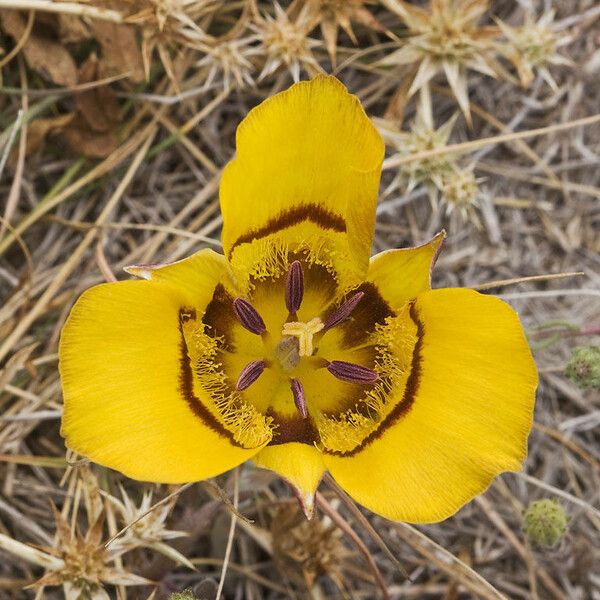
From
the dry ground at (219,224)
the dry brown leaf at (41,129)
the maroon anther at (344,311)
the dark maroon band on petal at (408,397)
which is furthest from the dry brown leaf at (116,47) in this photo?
the dark maroon band on petal at (408,397)

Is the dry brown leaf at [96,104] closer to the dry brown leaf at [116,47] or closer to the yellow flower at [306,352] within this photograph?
the dry brown leaf at [116,47]

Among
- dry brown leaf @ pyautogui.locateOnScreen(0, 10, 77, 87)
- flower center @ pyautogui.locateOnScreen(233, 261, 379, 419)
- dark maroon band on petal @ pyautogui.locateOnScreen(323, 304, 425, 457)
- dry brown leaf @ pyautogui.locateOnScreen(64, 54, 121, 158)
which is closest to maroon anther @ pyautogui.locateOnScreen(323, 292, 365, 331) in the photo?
flower center @ pyautogui.locateOnScreen(233, 261, 379, 419)

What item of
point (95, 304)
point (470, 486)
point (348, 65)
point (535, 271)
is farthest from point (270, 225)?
point (535, 271)

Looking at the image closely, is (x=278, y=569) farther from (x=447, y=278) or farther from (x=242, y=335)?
(x=447, y=278)

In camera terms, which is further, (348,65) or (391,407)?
(348,65)

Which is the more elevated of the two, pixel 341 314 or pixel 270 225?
→ pixel 270 225

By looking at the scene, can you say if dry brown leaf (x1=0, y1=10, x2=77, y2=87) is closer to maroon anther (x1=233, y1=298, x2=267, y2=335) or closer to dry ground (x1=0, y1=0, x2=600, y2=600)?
dry ground (x1=0, y1=0, x2=600, y2=600)

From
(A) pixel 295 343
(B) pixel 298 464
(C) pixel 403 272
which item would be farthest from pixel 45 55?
(B) pixel 298 464

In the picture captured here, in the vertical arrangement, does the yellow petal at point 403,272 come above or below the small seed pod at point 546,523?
above
